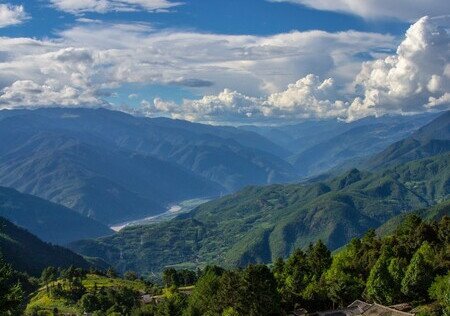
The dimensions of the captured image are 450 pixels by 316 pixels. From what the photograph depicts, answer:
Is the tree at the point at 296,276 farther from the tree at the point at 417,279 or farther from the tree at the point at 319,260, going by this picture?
the tree at the point at 417,279

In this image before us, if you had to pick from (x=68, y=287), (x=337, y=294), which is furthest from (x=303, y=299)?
(x=68, y=287)

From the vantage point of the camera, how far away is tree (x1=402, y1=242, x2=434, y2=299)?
77.0 meters

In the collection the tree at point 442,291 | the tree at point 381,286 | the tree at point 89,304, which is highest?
the tree at point 442,291

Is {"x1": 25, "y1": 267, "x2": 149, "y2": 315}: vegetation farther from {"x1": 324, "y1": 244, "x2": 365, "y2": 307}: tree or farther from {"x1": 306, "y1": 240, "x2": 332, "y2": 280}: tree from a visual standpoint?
{"x1": 324, "y1": 244, "x2": 365, "y2": 307}: tree

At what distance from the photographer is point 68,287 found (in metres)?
154

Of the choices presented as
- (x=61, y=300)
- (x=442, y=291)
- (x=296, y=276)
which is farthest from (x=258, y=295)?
(x=61, y=300)

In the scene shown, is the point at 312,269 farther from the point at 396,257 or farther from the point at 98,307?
the point at 98,307

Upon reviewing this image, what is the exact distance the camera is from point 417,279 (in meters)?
76.9

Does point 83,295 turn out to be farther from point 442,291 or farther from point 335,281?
point 442,291

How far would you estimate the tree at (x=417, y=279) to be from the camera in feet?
253

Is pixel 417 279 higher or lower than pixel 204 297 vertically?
higher

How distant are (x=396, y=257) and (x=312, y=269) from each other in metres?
17.6

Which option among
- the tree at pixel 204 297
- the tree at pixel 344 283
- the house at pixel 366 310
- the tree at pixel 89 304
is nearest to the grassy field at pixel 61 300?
the tree at pixel 89 304

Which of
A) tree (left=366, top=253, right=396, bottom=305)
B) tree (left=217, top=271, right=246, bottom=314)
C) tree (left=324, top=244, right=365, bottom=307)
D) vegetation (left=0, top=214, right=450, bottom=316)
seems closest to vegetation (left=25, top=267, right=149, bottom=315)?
vegetation (left=0, top=214, right=450, bottom=316)
